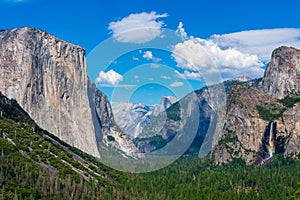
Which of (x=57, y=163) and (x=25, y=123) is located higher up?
(x=25, y=123)

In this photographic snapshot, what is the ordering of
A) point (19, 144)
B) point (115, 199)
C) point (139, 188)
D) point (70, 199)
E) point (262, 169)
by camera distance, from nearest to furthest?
1. point (70, 199)
2. point (115, 199)
3. point (19, 144)
4. point (139, 188)
5. point (262, 169)

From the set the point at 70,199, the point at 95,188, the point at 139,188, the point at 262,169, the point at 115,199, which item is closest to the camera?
the point at 70,199

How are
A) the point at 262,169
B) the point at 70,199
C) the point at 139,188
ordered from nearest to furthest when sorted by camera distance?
the point at 70,199 → the point at 139,188 → the point at 262,169

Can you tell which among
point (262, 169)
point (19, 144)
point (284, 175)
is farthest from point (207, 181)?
point (19, 144)

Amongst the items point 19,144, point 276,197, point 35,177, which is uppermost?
point 19,144

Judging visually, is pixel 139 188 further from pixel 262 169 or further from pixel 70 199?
pixel 262 169

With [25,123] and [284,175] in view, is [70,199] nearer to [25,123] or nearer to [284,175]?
[25,123]

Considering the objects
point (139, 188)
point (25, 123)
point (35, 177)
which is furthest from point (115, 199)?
point (25, 123)

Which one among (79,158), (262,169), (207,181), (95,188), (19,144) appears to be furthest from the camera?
(262,169)

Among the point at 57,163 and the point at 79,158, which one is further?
the point at 79,158
